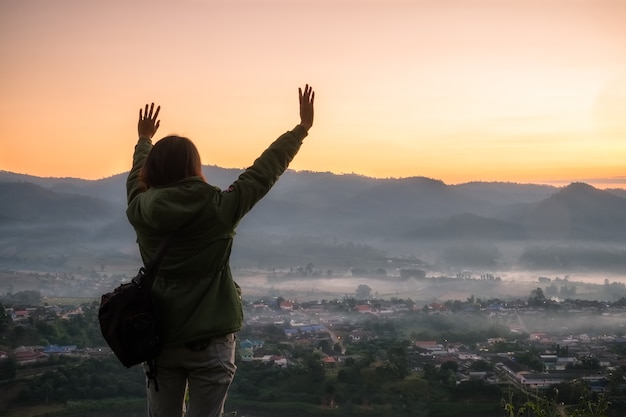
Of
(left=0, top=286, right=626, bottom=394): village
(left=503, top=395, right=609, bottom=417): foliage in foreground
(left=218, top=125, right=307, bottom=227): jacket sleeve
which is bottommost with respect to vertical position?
(left=0, top=286, right=626, bottom=394): village

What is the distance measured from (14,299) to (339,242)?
42.7 ft

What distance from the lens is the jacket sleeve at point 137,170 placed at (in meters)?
2.30

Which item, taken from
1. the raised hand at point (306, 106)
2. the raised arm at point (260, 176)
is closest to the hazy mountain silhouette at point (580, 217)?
the raised hand at point (306, 106)

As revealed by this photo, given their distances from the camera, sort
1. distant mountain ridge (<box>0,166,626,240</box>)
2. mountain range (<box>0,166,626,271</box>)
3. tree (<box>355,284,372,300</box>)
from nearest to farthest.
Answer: tree (<box>355,284,372,300</box>) < mountain range (<box>0,166,626,271</box>) < distant mountain ridge (<box>0,166,626,240</box>)

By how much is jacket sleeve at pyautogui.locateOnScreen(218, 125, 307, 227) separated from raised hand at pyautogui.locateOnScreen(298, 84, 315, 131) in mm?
71

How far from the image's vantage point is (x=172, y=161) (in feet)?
6.89

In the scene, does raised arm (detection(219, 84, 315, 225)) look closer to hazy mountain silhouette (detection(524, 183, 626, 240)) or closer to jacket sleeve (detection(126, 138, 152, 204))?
jacket sleeve (detection(126, 138, 152, 204))

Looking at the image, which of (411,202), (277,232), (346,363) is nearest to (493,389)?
(346,363)

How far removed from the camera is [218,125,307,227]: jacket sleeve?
82.2 inches

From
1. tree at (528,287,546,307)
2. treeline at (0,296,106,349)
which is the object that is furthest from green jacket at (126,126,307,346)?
tree at (528,287,546,307)

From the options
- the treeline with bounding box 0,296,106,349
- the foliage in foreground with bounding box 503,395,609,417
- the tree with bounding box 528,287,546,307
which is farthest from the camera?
the tree with bounding box 528,287,546,307

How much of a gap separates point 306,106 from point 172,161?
561 millimetres

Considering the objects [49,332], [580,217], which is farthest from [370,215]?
[49,332]

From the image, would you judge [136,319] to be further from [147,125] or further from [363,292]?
[363,292]
